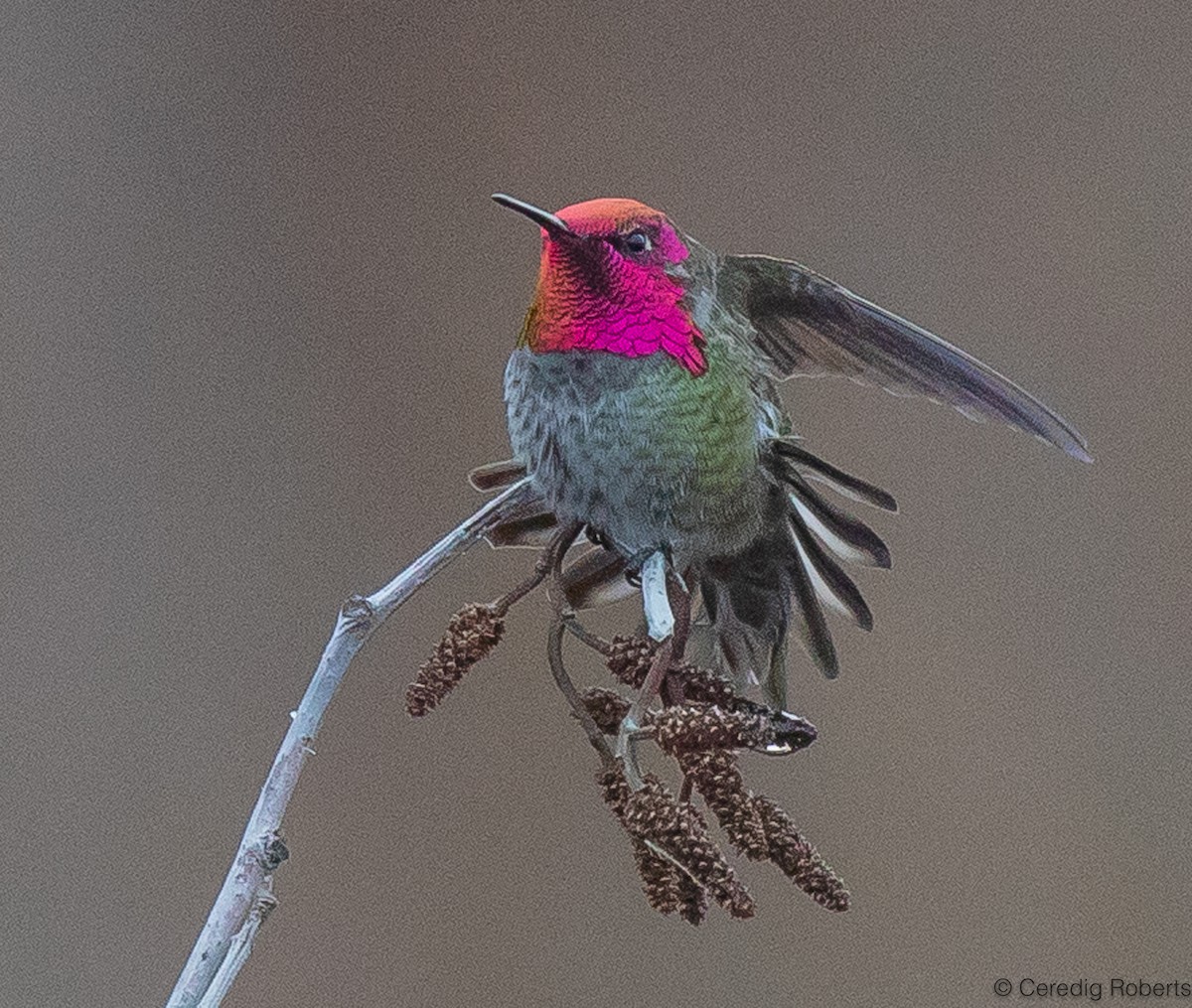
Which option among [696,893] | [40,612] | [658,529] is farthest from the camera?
[40,612]

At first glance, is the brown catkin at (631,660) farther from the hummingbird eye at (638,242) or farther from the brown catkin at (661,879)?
the hummingbird eye at (638,242)

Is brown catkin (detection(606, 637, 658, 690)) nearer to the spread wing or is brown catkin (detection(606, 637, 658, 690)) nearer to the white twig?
the white twig

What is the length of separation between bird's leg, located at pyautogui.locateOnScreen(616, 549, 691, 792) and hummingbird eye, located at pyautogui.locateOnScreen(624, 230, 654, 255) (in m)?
0.19

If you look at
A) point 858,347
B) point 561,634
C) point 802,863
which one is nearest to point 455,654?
point 561,634

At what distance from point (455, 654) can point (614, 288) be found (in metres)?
0.24

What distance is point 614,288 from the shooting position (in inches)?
34.0

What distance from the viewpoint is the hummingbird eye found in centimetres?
86

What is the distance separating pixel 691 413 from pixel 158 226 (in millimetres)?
1251

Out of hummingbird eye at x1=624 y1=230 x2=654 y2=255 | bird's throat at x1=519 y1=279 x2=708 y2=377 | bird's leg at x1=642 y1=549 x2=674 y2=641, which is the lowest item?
bird's leg at x1=642 y1=549 x2=674 y2=641

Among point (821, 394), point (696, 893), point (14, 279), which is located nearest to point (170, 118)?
point (14, 279)

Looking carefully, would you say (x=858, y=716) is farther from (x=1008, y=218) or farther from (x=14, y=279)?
(x=14, y=279)

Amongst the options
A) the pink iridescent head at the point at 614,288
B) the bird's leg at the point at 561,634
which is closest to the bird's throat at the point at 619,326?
the pink iridescent head at the point at 614,288

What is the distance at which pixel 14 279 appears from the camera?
1.92 m

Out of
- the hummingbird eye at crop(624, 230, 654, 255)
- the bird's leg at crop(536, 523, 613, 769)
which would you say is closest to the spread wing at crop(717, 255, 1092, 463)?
the hummingbird eye at crop(624, 230, 654, 255)
